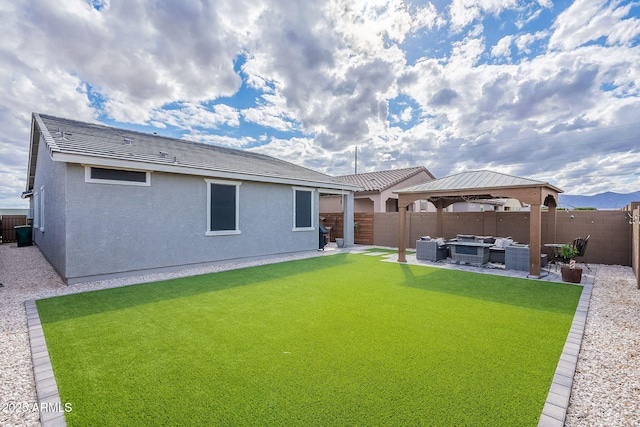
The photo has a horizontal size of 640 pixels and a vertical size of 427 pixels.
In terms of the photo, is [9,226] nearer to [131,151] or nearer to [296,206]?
[131,151]

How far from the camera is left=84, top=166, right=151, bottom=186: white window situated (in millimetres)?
7156

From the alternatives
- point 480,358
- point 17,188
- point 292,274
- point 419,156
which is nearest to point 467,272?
point 292,274

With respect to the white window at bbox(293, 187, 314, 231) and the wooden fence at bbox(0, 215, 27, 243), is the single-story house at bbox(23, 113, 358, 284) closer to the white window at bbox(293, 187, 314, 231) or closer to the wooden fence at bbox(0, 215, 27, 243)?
the white window at bbox(293, 187, 314, 231)

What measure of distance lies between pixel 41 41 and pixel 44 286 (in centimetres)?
752

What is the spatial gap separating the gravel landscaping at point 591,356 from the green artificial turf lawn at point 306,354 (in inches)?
10.6

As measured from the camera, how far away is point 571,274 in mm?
7281

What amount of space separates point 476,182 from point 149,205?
1005 centimetres

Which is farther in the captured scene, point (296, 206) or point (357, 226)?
point (357, 226)

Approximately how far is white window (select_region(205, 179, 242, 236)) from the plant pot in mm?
9707

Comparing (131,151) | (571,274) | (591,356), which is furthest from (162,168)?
(571,274)

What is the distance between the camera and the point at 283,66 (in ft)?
39.7

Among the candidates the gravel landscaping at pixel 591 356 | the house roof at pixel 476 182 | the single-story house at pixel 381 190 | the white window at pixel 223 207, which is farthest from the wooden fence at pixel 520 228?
the white window at pixel 223 207

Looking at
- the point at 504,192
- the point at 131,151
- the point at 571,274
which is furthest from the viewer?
the point at 504,192

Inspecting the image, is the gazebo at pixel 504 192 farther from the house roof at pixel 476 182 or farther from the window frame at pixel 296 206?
the window frame at pixel 296 206
